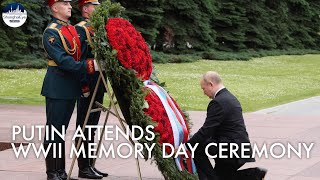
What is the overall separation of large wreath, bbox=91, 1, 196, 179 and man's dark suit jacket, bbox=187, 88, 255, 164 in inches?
13.5

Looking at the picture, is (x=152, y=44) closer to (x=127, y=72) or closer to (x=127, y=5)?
(x=127, y=5)

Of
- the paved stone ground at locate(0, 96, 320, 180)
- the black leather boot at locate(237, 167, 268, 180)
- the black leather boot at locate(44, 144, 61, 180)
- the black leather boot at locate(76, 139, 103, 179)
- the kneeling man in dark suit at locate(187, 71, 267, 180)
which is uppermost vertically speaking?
the kneeling man in dark suit at locate(187, 71, 267, 180)

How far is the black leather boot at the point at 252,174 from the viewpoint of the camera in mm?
6758

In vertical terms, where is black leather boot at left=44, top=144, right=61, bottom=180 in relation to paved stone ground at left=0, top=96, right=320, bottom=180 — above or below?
above

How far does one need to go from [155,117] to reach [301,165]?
→ 9.19ft

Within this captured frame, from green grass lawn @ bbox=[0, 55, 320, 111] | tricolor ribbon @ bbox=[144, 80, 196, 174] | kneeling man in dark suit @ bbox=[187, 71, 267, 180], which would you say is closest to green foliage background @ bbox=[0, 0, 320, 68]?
green grass lawn @ bbox=[0, 55, 320, 111]

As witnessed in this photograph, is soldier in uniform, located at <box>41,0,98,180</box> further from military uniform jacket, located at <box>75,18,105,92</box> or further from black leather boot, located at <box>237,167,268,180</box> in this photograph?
black leather boot, located at <box>237,167,268,180</box>

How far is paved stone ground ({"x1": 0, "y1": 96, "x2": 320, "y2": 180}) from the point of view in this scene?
799cm

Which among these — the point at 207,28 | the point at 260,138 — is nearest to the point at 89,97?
the point at 260,138

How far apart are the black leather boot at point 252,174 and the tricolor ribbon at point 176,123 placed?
461mm

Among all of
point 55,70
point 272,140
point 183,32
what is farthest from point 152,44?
point 55,70

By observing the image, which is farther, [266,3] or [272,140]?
[266,3]

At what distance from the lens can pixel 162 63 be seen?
34688 millimetres

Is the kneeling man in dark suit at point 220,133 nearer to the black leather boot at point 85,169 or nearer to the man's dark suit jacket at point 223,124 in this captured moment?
the man's dark suit jacket at point 223,124
